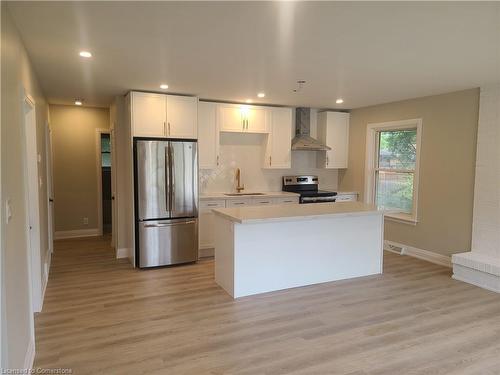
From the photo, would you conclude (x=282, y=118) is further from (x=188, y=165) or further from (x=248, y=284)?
(x=248, y=284)

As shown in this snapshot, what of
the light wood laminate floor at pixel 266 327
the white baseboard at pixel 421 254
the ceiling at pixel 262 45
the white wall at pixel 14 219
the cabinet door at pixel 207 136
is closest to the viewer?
the white wall at pixel 14 219

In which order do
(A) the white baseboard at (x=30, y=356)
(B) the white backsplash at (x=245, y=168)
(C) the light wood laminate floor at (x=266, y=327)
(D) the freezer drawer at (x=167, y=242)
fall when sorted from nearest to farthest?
(A) the white baseboard at (x=30, y=356), (C) the light wood laminate floor at (x=266, y=327), (D) the freezer drawer at (x=167, y=242), (B) the white backsplash at (x=245, y=168)

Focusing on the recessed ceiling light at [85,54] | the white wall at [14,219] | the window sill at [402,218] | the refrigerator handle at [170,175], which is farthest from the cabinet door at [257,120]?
the white wall at [14,219]

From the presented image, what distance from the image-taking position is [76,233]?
6.69 meters

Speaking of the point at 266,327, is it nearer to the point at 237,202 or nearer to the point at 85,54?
the point at 237,202

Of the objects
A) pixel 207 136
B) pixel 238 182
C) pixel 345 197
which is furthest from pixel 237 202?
pixel 345 197

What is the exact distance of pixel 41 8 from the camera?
7.29 feet

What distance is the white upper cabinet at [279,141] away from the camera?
5980mm

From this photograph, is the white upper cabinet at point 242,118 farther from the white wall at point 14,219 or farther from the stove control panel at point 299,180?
the white wall at point 14,219

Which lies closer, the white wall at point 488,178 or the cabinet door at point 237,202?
the white wall at point 488,178

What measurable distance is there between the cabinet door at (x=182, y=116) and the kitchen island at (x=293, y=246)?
138cm

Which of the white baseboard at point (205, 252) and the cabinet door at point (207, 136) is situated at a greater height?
the cabinet door at point (207, 136)

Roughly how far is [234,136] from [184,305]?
323cm

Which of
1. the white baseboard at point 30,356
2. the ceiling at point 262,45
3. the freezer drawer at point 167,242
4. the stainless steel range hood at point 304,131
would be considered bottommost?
the white baseboard at point 30,356
